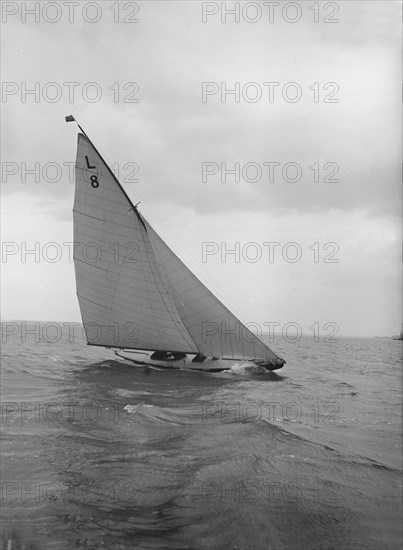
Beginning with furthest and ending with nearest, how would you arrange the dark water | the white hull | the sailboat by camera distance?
the white hull
the sailboat
the dark water

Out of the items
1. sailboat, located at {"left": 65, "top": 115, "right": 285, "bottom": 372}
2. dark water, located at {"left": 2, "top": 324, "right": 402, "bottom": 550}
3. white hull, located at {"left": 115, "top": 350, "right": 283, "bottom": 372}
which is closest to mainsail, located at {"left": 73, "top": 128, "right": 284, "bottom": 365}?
sailboat, located at {"left": 65, "top": 115, "right": 285, "bottom": 372}

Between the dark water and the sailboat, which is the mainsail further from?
the dark water

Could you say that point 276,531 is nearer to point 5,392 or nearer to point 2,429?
point 2,429

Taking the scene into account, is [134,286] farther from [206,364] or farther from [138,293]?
[206,364]

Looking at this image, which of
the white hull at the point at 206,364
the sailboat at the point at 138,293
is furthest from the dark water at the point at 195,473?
the sailboat at the point at 138,293

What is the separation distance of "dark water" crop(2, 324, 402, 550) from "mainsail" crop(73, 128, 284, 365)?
8.38m

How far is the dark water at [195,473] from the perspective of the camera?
6590mm

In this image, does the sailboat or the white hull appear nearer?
the sailboat

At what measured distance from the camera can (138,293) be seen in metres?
26.1

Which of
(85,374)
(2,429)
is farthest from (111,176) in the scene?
(2,429)

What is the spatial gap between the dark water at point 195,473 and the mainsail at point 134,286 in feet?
27.5

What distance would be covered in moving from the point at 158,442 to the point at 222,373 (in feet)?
51.9

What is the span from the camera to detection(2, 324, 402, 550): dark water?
6590mm

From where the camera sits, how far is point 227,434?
1244cm
